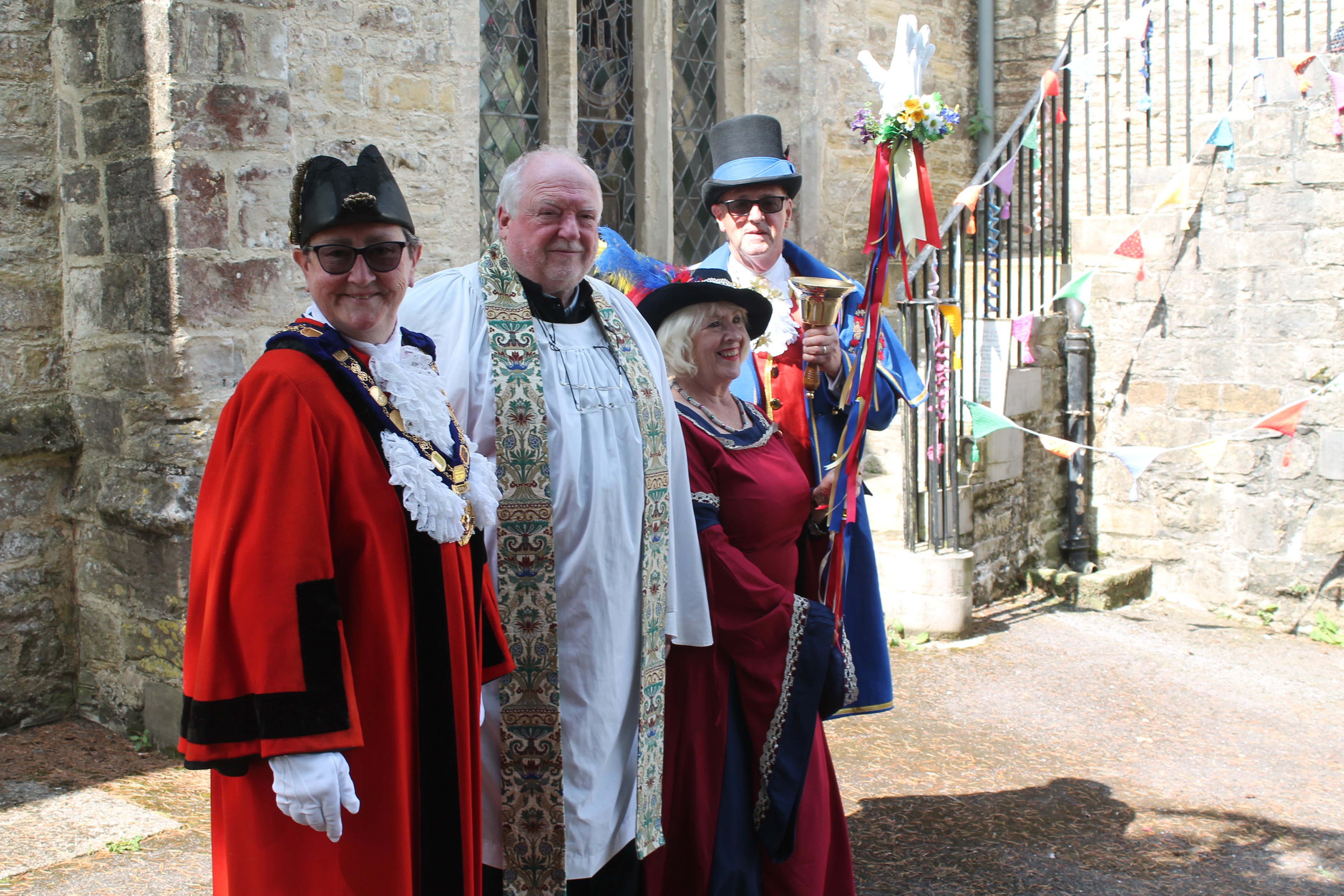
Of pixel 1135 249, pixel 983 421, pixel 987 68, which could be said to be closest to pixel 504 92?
pixel 983 421

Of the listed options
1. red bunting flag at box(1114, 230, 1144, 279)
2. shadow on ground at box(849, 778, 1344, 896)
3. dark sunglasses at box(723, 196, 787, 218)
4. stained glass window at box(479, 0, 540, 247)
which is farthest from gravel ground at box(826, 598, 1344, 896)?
stained glass window at box(479, 0, 540, 247)

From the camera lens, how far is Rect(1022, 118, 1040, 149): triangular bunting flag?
7.67m

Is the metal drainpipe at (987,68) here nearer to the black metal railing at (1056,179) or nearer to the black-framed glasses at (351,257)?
the black metal railing at (1056,179)

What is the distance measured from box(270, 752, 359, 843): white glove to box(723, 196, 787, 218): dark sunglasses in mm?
2238

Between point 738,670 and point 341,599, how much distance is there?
50.6 inches

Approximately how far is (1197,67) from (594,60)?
3.96m

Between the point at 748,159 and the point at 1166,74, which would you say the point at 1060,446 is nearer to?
the point at 1166,74

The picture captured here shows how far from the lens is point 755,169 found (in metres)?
3.60

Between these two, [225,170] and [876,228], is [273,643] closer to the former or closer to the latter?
[876,228]

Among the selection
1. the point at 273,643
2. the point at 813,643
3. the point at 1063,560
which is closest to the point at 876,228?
the point at 813,643

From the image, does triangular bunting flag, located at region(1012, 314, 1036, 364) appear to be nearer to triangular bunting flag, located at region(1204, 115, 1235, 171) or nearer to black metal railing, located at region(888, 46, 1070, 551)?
black metal railing, located at region(888, 46, 1070, 551)

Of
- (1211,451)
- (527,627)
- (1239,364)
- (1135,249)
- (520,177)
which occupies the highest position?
(1135,249)

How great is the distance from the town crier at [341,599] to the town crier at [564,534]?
28cm

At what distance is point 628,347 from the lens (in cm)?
280
